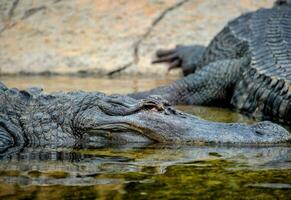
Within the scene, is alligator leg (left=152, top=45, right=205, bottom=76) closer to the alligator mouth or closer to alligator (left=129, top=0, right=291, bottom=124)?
alligator (left=129, top=0, right=291, bottom=124)

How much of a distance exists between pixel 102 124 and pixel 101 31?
196 inches

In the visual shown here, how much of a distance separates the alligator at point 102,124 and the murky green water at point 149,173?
0.13 metres

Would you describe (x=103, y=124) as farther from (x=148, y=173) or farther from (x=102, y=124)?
(x=148, y=173)

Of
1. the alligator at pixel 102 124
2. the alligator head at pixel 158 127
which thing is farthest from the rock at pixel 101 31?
the alligator head at pixel 158 127

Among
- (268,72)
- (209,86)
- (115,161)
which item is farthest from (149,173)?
(209,86)

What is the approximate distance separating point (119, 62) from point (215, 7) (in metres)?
1.70

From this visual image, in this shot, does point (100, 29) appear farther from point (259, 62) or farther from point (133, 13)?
point (259, 62)

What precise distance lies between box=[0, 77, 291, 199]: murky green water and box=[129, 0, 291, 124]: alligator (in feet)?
5.88

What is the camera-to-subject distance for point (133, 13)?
895cm

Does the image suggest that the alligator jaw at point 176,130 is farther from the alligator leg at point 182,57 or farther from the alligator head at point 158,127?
the alligator leg at point 182,57

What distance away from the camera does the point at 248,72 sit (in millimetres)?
5906

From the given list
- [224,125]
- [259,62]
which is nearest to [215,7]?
[259,62]

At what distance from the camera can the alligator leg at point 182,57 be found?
7.98 meters

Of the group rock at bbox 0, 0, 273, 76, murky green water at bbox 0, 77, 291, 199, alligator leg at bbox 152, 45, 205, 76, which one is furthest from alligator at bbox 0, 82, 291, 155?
rock at bbox 0, 0, 273, 76
